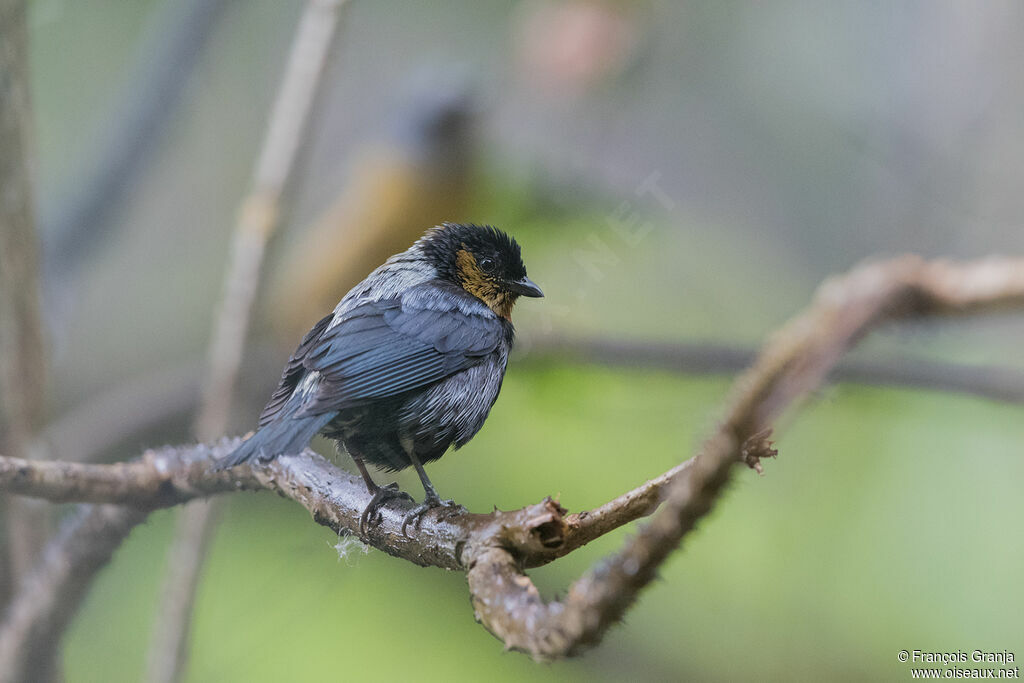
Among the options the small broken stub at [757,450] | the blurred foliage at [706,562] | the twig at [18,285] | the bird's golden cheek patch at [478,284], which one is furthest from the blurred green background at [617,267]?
the small broken stub at [757,450]

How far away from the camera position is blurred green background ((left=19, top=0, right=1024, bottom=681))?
9.65 ft

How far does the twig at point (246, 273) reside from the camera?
2328 millimetres

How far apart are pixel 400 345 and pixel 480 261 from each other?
→ 0.28 meters

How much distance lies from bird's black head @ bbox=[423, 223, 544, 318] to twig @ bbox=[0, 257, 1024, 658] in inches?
20.2

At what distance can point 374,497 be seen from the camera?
1.57 metres

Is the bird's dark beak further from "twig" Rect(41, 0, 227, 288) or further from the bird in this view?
"twig" Rect(41, 0, 227, 288)

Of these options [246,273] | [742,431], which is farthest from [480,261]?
[742,431]

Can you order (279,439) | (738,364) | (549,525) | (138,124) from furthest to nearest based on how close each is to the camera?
(138,124), (738,364), (279,439), (549,525)

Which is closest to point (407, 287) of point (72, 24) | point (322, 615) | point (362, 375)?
point (362, 375)

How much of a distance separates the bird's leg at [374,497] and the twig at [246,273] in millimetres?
803

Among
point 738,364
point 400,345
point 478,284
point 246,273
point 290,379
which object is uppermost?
point 738,364

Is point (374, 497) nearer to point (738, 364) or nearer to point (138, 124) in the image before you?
point (738, 364)

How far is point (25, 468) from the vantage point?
1677 millimetres

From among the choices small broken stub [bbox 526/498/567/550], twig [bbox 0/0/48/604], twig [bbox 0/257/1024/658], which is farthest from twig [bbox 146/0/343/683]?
small broken stub [bbox 526/498/567/550]
